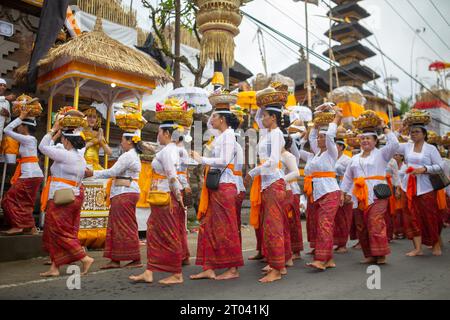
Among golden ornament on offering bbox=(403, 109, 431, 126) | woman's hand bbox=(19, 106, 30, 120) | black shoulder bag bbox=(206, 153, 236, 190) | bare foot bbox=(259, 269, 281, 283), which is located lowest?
bare foot bbox=(259, 269, 281, 283)

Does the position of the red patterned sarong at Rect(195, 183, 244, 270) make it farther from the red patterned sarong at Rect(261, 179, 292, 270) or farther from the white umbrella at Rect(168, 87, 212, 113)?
the white umbrella at Rect(168, 87, 212, 113)

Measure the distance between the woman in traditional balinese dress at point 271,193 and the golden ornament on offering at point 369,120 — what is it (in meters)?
1.43

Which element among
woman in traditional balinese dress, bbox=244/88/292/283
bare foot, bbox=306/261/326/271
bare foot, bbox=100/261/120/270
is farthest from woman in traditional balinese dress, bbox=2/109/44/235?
bare foot, bbox=306/261/326/271

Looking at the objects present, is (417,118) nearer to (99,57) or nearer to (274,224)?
(274,224)

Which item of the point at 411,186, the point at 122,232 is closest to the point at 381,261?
the point at 411,186

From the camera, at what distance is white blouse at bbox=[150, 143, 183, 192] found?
4.36 metres

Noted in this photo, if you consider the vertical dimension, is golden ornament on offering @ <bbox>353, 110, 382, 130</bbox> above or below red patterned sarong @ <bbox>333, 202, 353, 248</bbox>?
above

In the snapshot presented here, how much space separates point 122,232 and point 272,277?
6.79 feet

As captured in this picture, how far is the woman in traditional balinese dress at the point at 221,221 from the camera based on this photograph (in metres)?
4.52

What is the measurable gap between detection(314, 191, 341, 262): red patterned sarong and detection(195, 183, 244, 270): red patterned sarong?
3.45ft

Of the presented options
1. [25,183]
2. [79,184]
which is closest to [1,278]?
[79,184]

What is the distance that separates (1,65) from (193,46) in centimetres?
819
